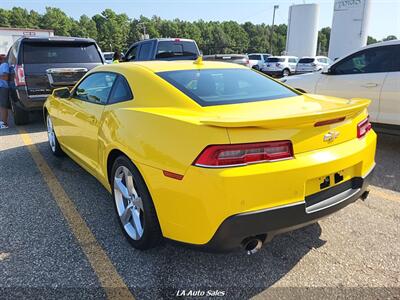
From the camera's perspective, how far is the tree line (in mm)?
84000

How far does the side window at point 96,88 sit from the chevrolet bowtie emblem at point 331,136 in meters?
2.01

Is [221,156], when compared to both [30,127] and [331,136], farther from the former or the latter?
[30,127]

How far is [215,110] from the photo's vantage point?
2588 millimetres

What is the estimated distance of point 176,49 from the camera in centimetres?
1072

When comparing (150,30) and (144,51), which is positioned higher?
(150,30)

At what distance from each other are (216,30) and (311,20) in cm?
6091

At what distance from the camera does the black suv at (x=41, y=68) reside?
718 centimetres

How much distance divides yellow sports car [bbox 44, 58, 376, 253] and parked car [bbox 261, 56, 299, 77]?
26.2m

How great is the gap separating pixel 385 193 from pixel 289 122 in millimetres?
2388

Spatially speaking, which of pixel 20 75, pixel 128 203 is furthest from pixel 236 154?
pixel 20 75

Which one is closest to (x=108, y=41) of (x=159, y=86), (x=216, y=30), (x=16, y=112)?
(x=216, y=30)

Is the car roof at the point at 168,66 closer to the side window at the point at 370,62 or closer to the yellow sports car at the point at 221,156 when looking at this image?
the yellow sports car at the point at 221,156

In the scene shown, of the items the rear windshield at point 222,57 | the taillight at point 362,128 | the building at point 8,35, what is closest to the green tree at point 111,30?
the building at point 8,35

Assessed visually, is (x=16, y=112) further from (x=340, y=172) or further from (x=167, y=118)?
(x=340, y=172)
